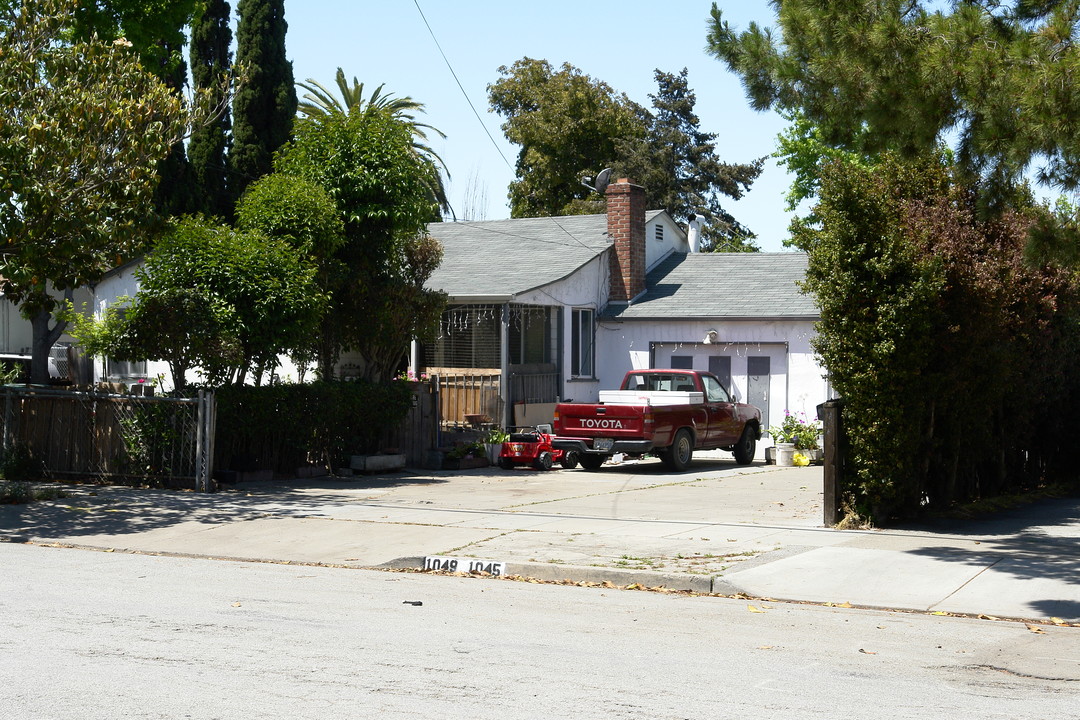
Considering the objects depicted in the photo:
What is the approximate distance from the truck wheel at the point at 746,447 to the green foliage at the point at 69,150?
39.1 feet

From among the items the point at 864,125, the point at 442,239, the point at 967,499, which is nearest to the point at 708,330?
the point at 442,239

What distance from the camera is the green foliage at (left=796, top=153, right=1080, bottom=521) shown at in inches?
488

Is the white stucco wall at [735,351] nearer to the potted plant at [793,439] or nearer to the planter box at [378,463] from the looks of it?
the potted plant at [793,439]

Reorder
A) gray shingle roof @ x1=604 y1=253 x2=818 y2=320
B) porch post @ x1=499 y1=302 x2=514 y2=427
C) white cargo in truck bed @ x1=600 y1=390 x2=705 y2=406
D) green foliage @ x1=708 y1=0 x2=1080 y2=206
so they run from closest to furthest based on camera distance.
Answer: green foliage @ x1=708 y1=0 x2=1080 y2=206
white cargo in truck bed @ x1=600 y1=390 x2=705 y2=406
porch post @ x1=499 y1=302 x2=514 y2=427
gray shingle roof @ x1=604 y1=253 x2=818 y2=320

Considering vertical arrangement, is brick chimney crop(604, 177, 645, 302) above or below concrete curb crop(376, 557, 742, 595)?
above

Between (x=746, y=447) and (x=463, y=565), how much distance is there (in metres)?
12.5

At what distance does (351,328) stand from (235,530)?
7.16m

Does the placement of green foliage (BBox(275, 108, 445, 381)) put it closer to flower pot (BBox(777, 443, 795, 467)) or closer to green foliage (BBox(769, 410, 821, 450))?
flower pot (BBox(777, 443, 795, 467))

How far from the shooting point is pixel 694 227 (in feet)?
111

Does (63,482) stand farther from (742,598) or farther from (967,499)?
(967,499)

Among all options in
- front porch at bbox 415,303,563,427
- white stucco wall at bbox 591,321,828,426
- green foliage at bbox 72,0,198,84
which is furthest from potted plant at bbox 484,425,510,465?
green foliage at bbox 72,0,198,84

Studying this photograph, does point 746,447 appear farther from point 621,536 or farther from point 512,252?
point 621,536

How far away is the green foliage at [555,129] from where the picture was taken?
166 feet

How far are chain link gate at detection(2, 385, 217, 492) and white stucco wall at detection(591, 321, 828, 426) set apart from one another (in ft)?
41.8
